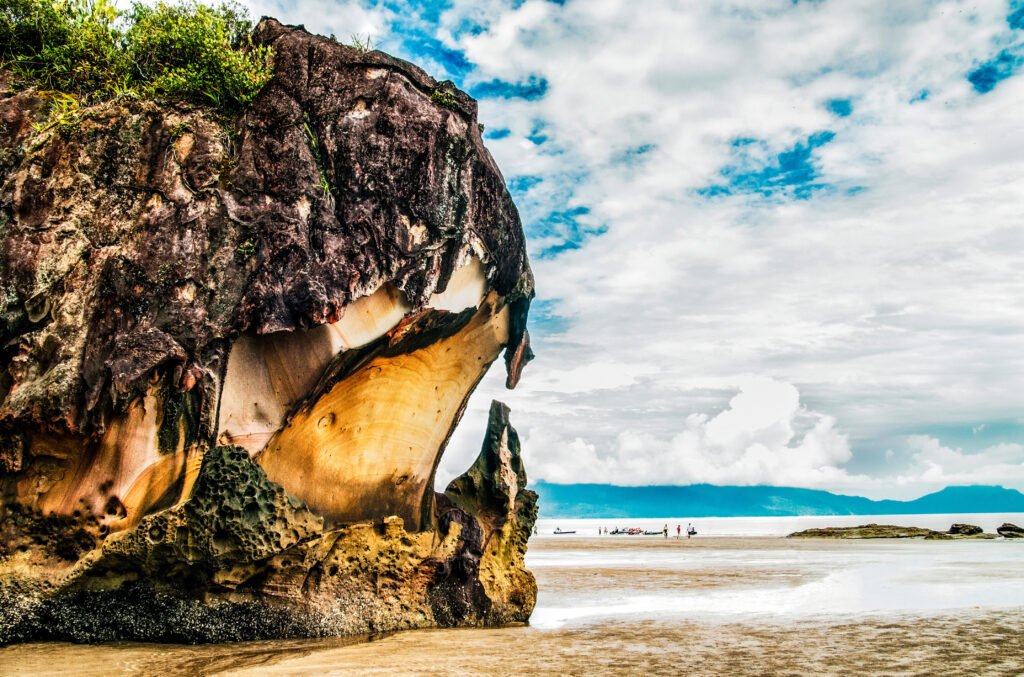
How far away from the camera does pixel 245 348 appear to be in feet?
29.7

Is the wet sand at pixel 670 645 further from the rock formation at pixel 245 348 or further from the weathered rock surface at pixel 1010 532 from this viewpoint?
the weathered rock surface at pixel 1010 532

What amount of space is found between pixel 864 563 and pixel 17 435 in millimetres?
26588

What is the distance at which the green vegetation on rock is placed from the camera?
9859 millimetres

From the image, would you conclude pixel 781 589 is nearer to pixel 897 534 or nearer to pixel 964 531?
pixel 897 534

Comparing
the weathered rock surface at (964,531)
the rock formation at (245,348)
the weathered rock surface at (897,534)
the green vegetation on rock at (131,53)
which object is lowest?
the weathered rock surface at (897,534)

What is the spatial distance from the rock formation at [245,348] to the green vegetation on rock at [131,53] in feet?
1.00

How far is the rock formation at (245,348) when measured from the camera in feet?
27.1

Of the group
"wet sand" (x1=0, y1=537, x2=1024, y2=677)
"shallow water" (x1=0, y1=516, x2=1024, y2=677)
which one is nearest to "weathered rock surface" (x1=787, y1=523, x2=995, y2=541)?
"shallow water" (x1=0, y1=516, x2=1024, y2=677)

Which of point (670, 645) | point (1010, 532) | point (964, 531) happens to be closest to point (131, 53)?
point (670, 645)

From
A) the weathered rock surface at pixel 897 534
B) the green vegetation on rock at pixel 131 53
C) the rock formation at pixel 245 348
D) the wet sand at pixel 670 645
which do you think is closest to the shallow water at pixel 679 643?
the wet sand at pixel 670 645

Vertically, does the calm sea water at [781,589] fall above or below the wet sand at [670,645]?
below

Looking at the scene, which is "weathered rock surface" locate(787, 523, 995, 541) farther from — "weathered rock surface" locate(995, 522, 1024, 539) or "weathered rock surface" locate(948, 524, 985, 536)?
"weathered rock surface" locate(995, 522, 1024, 539)

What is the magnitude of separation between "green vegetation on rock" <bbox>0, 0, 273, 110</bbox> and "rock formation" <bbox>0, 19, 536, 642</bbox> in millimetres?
306

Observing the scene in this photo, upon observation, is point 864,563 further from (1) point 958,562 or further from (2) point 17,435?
(2) point 17,435
